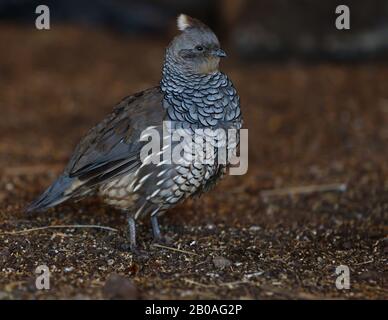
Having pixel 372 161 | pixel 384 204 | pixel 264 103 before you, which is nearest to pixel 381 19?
pixel 264 103

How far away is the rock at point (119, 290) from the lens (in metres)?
4.14

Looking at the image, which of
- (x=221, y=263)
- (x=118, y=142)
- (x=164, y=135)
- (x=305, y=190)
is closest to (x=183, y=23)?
(x=164, y=135)

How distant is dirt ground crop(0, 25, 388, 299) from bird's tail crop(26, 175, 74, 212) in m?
0.17

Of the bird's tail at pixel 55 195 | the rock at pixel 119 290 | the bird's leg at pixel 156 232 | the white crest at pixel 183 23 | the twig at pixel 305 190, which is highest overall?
the white crest at pixel 183 23

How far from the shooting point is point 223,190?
6848 mm

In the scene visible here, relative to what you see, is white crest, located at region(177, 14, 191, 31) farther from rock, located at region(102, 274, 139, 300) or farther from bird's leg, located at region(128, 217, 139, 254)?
rock, located at region(102, 274, 139, 300)

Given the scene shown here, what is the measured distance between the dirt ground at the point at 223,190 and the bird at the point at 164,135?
35 centimetres

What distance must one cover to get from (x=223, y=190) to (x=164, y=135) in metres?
1.96

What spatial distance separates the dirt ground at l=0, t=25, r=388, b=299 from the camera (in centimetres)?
459

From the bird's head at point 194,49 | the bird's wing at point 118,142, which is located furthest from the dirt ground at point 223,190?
the bird's head at point 194,49

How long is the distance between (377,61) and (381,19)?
0.55 m

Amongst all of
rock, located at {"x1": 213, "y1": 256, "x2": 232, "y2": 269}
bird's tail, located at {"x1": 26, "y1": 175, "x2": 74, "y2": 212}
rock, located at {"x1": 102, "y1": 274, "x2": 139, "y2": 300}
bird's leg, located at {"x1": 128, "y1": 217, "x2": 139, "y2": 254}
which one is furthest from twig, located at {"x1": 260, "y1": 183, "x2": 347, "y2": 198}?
rock, located at {"x1": 102, "y1": 274, "x2": 139, "y2": 300}

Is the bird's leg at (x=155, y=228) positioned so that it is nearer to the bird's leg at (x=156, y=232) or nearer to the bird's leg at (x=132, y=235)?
the bird's leg at (x=156, y=232)
